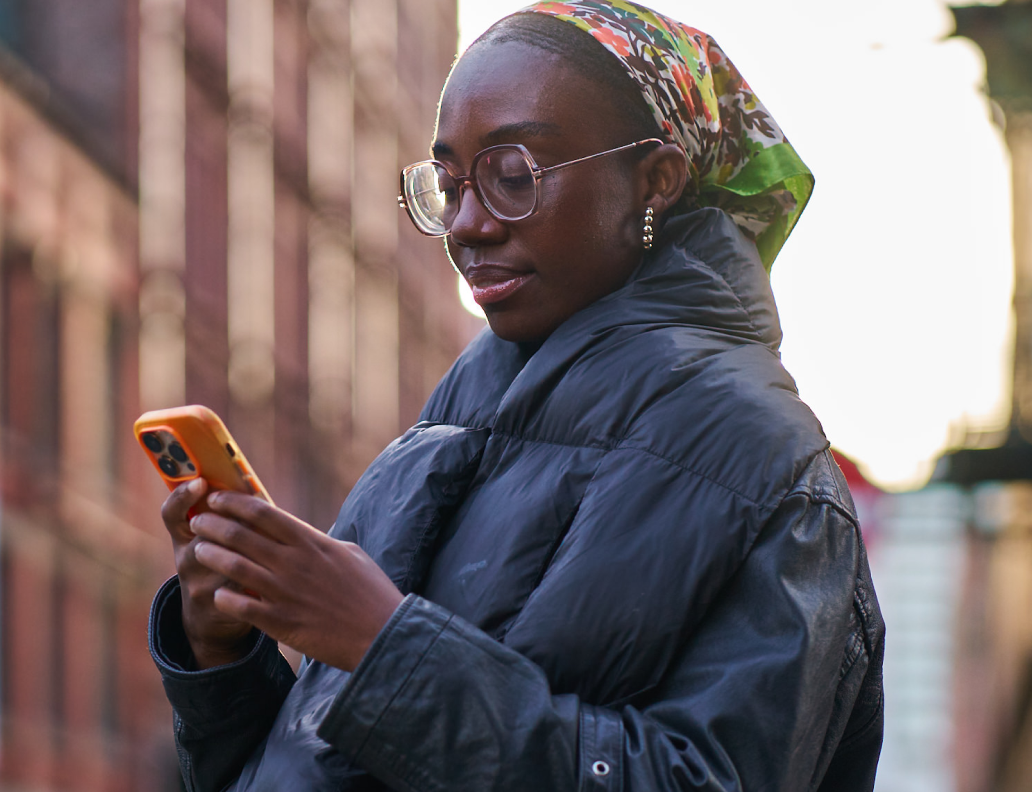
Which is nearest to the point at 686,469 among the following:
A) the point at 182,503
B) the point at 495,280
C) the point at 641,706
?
the point at 641,706

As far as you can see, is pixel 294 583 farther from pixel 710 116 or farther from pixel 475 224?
pixel 710 116

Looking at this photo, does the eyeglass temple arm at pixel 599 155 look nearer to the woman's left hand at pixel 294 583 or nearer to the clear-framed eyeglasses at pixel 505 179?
the clear-framed eyeglasses at pixel 505 179

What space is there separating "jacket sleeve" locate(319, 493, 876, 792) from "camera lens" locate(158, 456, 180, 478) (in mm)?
345

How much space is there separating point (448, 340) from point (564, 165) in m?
34.0

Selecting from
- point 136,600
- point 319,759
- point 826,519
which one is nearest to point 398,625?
point 319,759

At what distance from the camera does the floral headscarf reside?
6.57ft

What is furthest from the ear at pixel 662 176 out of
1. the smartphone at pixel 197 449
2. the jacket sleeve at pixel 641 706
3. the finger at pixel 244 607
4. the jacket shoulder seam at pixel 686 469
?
the finger at pixel 244 607

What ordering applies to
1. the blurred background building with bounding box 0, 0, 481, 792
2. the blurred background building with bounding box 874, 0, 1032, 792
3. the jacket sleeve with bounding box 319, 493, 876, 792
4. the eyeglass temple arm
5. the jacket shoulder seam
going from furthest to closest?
the blurred background building with bounding box 0, 0, 481, 792
the blurred background building with bounding box 874, 0, 1032, 792
the eyeglass temple arm
the jacket shoulder seam
the jacket sleeve with bounding box 319, 493, 876, 792

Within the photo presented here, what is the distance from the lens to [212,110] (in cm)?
2042

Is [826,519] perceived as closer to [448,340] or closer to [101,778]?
[101,778]

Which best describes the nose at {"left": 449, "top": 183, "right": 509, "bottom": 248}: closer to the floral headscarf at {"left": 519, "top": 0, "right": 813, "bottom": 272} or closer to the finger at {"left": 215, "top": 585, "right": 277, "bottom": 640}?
the floral headscarf at {"left": 519, "top": 0, "right": 813, "bottom": 272}

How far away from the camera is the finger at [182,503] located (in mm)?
1774

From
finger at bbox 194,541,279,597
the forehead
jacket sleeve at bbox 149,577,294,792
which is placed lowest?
jacket sleeve at bbox 149,577,294,792

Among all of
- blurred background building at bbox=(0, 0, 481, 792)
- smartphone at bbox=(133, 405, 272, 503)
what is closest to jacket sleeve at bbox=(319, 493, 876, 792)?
smartphone at bbox=(133, 405, 272, 503)
